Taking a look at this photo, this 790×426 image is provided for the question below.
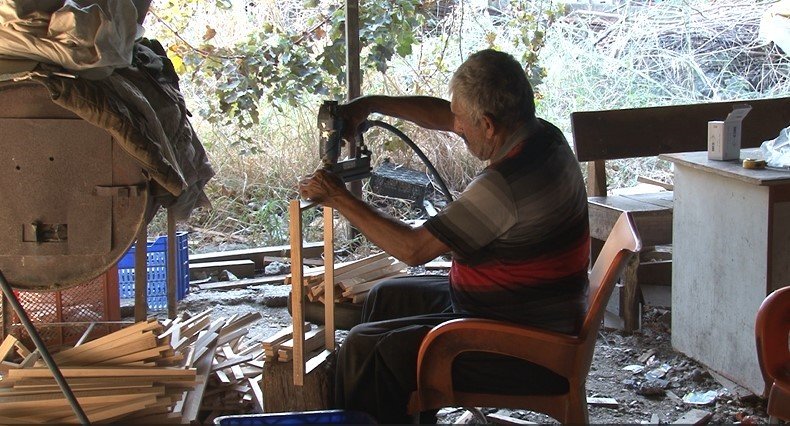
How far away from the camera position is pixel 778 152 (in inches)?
161

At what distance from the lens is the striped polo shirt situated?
274 centimetres

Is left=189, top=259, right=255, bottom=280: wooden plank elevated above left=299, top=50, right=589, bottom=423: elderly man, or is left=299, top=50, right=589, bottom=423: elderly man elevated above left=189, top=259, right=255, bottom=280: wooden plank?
left=299, top=50, right=589, bottom=423: elderly man

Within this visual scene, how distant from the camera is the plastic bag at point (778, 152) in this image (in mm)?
3977

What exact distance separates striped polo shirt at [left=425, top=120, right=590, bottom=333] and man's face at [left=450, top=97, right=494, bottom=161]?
5 cm

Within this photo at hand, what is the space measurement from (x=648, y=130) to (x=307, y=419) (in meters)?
3.23

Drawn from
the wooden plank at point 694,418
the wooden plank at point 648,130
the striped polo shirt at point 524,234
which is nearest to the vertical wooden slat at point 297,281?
the striped polo shirt at point 524,234

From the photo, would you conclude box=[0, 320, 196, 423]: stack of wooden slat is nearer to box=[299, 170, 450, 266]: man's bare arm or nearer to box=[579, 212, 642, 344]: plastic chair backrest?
box=[299, 170, 450, 266]: man's bare arm

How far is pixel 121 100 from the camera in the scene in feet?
11.5

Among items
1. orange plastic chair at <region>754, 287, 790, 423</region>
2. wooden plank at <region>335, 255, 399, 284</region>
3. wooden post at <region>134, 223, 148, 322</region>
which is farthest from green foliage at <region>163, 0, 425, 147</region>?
orange plastic chair at <region>754, 287, 790, 423</region>

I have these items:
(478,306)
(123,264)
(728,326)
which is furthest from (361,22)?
(478,306)

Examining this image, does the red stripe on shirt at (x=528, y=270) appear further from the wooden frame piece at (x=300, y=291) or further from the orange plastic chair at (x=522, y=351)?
the wooden frame piece at (x=300, y=291)

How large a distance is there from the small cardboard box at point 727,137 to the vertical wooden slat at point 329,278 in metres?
1.95

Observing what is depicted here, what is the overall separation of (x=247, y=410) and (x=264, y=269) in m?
2.48

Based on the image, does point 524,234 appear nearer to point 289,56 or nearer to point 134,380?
point 134,380
